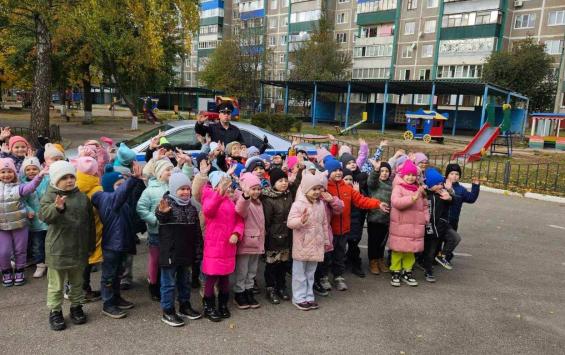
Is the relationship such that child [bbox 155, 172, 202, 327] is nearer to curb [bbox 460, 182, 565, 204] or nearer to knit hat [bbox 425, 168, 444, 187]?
knit hat [bbox 425, 168, 444, 187]

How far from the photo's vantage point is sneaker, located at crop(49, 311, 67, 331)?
3.68m

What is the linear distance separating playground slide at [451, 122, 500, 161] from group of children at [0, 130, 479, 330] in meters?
12.1

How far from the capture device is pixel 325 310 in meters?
4.34

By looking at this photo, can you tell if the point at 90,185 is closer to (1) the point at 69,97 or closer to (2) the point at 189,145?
(2) the point at 189,145

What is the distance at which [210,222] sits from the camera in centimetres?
387

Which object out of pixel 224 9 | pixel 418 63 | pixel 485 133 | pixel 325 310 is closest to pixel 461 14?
pixel 418 63

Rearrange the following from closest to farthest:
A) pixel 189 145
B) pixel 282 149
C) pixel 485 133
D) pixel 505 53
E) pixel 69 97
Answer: pixel 189 145 < pixel 282 149 < pixel 485 133 < pixel 505 53 < pixel 69 97

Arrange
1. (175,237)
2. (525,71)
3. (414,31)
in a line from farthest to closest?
1. (414,31)
2. (525,71)
3. (175,237)

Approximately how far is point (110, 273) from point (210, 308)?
3.11ft

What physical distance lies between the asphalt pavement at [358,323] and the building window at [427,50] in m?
43.8

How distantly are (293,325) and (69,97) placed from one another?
1917 inches

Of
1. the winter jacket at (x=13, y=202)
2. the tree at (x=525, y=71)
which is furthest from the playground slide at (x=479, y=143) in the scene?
the tree at (x=525, y=71)

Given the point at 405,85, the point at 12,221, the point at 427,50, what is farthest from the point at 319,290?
the point at 427,50

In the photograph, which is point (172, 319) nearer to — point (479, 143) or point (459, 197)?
point (459, 197)
